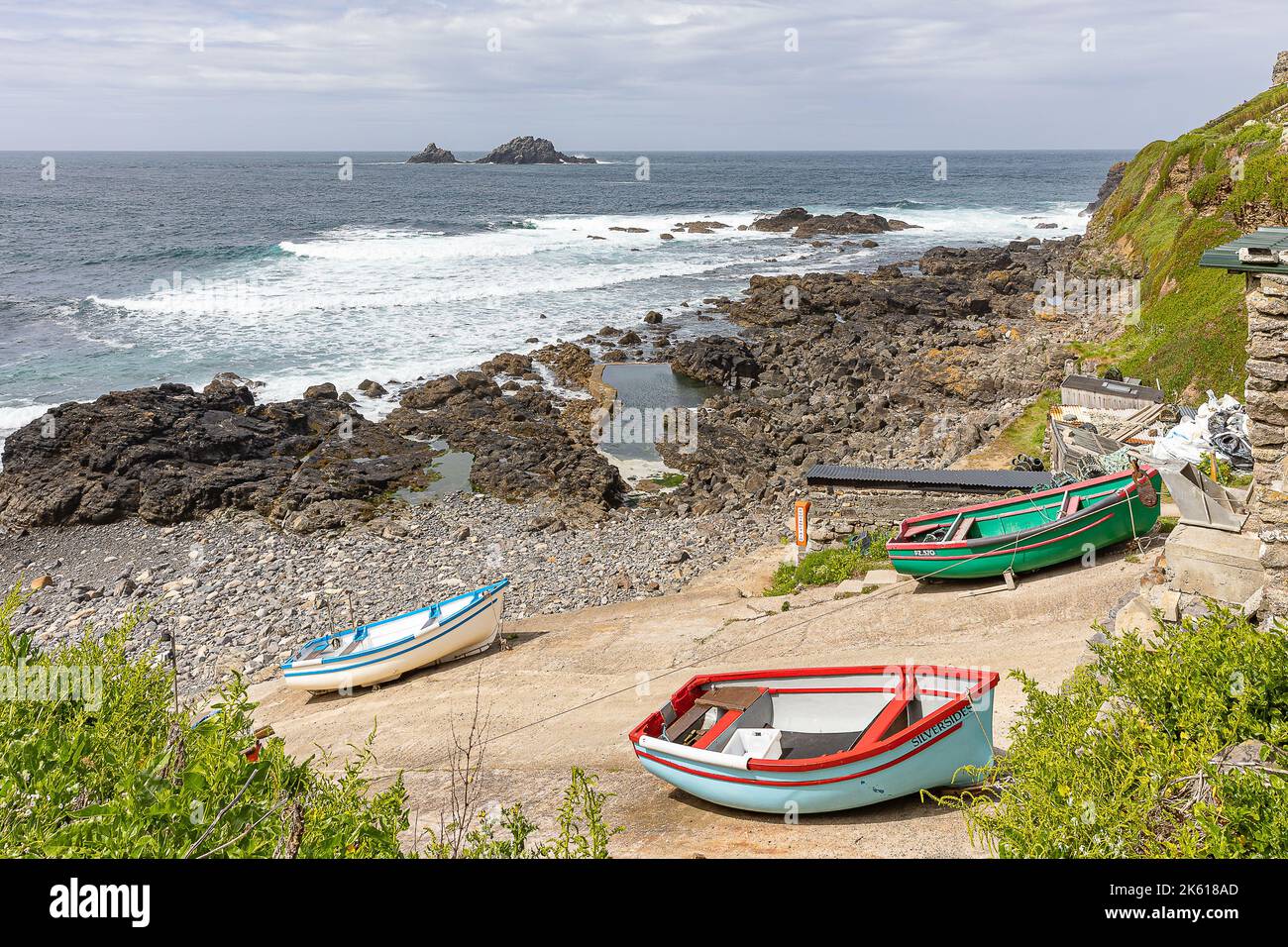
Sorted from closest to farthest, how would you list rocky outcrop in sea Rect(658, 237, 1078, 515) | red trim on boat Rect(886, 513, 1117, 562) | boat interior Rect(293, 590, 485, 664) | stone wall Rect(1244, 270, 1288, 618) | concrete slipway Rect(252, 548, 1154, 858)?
stone wall Rect(1244, 270, 1288, 618) < concrete slipway Rect(252, 548, 1154, 858) < red trim on boat Rect(886, 513, 1117, 562) < boat interior Rect(293, 590, 485, 664) < rocky outcrop in sea Rect(658, 237, 1078, 515)

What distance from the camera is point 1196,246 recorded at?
2598 cm

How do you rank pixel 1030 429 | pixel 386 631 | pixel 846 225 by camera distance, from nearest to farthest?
1. pixel 386 631
2. pixel 1030 429
3. pixel 846 225

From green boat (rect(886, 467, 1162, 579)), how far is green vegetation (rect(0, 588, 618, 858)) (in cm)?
857

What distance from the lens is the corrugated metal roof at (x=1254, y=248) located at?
288 inches

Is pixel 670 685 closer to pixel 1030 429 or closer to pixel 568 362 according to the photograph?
pixel 1030 429

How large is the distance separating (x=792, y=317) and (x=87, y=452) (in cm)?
2675

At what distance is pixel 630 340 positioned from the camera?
3594cm

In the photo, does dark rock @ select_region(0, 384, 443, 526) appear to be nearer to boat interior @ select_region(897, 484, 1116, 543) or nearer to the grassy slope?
boat interior @ select_region(897, 484, 1116, 543)

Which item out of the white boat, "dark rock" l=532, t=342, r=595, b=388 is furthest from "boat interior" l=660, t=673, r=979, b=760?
"dark rock" l=532, t=342, r=595, b=388

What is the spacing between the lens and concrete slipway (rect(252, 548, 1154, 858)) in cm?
758

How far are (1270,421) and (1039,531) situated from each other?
16.3ft

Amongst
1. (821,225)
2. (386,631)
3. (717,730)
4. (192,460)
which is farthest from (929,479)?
(821,225)
